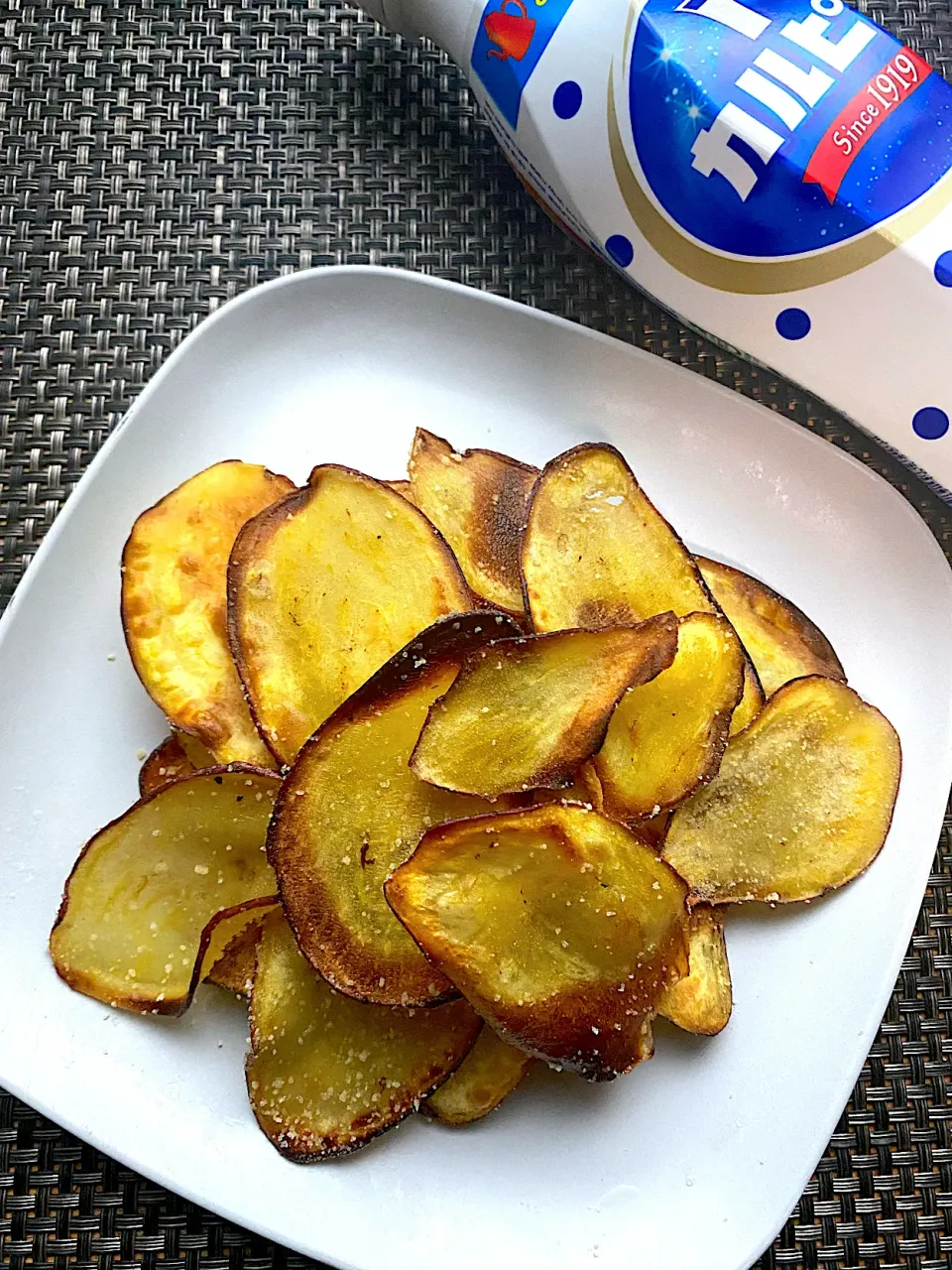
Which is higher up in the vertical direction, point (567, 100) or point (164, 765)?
point (567, 100)

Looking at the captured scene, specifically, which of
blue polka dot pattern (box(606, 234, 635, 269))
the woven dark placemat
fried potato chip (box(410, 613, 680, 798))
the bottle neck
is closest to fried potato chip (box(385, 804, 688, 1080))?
fried potato chip (box(410, 613, 680, 798))

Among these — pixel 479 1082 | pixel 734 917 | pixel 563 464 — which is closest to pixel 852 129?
pixel 563 464

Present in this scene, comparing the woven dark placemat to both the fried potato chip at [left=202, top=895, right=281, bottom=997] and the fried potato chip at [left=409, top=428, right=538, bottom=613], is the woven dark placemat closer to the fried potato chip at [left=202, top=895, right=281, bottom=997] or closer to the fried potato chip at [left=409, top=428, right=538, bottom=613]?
the fried potato chip at [left=409, top=428, right=538, bottom=613]

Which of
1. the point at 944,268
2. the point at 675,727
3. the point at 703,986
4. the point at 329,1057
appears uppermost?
the point at 944,268

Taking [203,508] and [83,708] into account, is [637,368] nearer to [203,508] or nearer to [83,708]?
[203,508]

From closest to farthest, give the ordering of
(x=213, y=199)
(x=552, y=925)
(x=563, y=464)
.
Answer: (x=552, y=925)
(x=563, y=464)
(x=213, y=199)

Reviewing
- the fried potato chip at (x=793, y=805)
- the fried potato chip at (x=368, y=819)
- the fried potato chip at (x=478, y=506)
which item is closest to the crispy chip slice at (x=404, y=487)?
the fried potato chip at (x=478, y=506)

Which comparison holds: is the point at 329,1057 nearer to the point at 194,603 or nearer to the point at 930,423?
the point at 194,603
